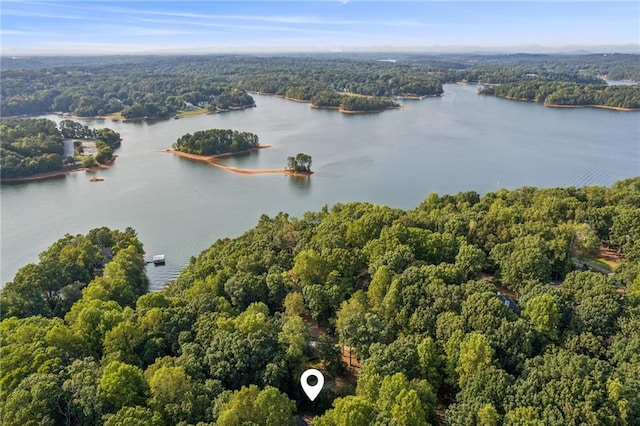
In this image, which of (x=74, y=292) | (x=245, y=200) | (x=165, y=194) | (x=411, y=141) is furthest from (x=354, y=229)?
(x=411, y=141)

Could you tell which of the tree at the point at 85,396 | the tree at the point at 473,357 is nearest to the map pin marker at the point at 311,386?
the tree at the point at 473,357

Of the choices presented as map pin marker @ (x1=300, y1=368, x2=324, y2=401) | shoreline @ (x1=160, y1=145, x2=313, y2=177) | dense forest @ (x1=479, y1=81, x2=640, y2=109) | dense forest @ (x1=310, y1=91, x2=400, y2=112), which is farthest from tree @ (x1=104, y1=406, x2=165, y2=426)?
dense forest @ (x1=479, y1=81, x2=640, y2=109)

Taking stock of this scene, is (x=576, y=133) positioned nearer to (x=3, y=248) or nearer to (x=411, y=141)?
(x=411, y=141)

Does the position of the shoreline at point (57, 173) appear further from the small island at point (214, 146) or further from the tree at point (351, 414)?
the tree at point (351, 414)

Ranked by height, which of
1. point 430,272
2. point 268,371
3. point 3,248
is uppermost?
point 430,272

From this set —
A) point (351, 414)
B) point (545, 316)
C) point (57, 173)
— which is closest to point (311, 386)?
point (351, 414)

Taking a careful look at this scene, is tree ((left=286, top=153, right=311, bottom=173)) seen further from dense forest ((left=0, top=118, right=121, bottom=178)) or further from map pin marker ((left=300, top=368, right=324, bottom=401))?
map pin marker ((left=300, top=368, right=324, bottom=401))
